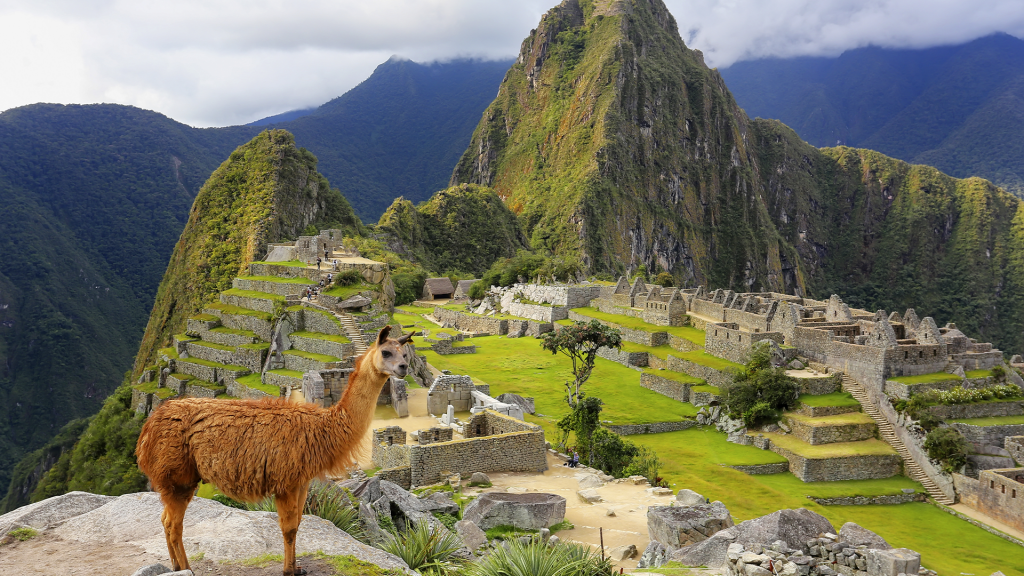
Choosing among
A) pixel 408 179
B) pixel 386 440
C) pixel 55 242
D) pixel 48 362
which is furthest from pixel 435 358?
pixel 408 179

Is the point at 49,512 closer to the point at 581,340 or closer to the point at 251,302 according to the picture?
the point at 581,340

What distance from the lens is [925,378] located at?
28.0 metres

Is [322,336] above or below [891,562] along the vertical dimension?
above

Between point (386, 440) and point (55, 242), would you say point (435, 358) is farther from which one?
point (55, 242)

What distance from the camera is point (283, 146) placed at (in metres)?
79.9

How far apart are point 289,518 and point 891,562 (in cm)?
719

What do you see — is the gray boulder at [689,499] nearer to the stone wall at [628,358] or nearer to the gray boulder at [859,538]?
the gray boulder at [859,538]

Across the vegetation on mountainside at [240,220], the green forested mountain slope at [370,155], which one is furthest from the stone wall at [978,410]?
the green forested mountain slope at [370,155]

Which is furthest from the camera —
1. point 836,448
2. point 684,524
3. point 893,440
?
point 893,440

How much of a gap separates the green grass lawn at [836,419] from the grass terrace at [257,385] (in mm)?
20578

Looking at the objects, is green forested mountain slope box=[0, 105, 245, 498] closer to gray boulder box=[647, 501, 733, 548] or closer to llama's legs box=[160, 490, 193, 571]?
gray boulder box=[647, 501, 733, 548]

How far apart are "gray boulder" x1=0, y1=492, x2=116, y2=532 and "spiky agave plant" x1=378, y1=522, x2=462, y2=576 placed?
3498mm

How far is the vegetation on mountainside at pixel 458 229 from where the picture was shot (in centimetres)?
10075

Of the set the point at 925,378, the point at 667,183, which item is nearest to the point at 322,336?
the point at 925,378
